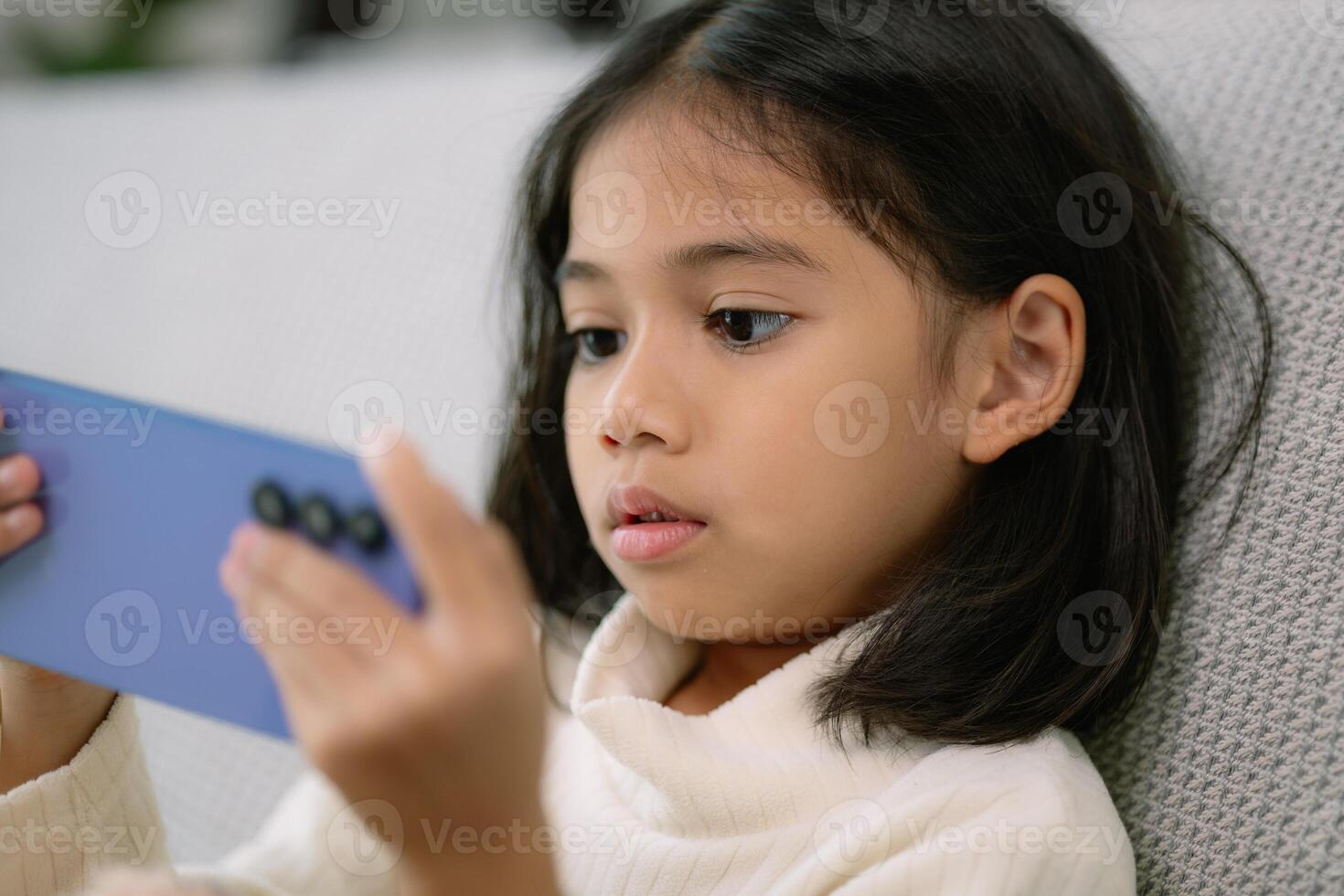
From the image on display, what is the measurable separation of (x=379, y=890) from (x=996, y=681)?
0.50m

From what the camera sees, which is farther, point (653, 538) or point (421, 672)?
point (653, 538)

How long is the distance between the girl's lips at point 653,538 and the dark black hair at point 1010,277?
12 centimetres

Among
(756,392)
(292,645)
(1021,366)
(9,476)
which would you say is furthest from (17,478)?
(1021,366)

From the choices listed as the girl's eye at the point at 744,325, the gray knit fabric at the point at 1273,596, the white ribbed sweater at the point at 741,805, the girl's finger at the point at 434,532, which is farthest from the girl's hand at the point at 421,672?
the gray knit fabric at the point at 1273,596

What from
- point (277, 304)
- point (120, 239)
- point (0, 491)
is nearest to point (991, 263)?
point (0, 491)

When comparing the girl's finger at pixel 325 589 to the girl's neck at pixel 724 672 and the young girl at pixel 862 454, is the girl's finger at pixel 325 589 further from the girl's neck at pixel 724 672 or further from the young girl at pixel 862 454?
the girl's neck at pixel 724 672

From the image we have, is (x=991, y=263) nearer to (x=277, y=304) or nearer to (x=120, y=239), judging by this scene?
(x=277, y=304)

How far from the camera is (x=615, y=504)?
666mm

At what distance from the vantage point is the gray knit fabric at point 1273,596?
1.86 ft

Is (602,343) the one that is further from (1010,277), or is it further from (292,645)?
(292,645)

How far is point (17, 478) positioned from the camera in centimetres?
60

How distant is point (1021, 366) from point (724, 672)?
0.29 metres

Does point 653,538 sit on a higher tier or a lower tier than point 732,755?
higher

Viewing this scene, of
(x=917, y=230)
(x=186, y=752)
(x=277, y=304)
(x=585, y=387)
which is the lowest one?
(x=186, y=752)
